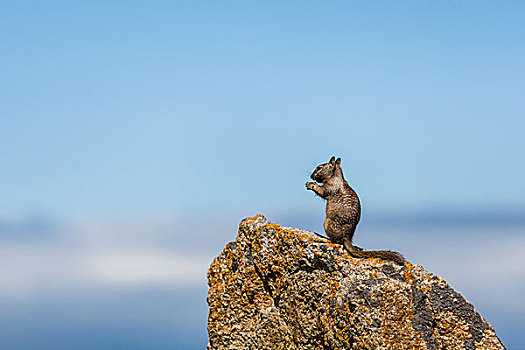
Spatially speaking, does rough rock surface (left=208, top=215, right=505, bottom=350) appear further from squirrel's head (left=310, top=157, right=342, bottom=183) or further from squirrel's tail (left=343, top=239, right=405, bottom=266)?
squirrel's head (left=310, top=157, right=342, bottom=183)

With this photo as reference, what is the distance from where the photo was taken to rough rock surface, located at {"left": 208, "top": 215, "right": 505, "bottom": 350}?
1004 cm

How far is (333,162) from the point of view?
44.1 ft

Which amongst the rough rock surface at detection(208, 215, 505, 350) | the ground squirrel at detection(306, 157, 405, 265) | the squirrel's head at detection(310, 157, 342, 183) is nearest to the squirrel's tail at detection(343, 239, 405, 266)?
the ground squirrel at detection(306, 157, 405, 265)

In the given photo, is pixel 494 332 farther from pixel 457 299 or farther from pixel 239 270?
pixel 239 270

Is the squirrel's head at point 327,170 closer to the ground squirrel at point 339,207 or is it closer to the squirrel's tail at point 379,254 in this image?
the ground squirrel at point 339,207

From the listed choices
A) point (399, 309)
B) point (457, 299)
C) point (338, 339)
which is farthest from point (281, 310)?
point (457, 299)

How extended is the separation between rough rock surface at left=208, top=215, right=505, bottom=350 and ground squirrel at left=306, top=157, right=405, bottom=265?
0.30m

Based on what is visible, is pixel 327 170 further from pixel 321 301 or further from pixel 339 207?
pixel 321 301

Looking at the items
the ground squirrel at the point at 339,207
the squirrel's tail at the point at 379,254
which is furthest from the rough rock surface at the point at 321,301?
the ground squirrel at the point at 339,207

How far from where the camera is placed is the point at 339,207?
12.3m

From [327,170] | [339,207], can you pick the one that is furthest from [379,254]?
[327,170]

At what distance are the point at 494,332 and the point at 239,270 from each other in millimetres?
4565

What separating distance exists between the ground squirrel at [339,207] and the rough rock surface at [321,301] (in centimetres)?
30

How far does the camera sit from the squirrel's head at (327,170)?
43.7 feet
